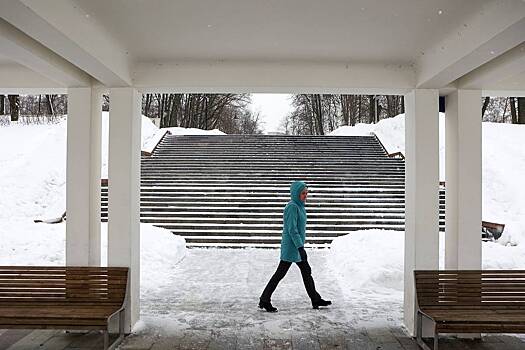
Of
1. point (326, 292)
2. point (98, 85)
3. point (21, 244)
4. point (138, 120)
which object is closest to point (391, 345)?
point (326, 292)

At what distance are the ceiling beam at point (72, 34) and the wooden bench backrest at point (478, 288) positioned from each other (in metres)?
4.12

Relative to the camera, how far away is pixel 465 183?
6254 mm

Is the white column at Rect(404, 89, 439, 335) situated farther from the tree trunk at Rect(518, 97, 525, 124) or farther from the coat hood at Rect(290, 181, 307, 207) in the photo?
the tree trunk at Rect(518, 97, 525, 124)

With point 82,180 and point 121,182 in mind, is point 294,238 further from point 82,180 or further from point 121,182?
point 82,180

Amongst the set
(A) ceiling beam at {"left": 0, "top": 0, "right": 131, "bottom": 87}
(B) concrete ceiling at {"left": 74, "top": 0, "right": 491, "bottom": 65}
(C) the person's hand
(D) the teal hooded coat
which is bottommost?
(C) the person's hand

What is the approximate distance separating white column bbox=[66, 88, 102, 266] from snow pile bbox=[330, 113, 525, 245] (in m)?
11.0

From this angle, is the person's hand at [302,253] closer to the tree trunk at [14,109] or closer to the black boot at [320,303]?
the black boot at [320,303]

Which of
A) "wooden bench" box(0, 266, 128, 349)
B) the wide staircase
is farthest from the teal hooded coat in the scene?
the wide staircase

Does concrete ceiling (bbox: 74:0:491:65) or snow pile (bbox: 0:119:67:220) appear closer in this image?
concrete ceiling (bbox: 74:0:491:65)

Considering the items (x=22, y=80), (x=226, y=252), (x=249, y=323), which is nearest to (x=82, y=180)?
(x=22, y=80)

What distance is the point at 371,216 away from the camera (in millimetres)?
14797

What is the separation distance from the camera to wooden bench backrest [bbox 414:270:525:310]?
6.00 m

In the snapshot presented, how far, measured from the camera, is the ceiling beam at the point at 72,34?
343 centimetres

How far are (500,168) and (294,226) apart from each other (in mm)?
14589
